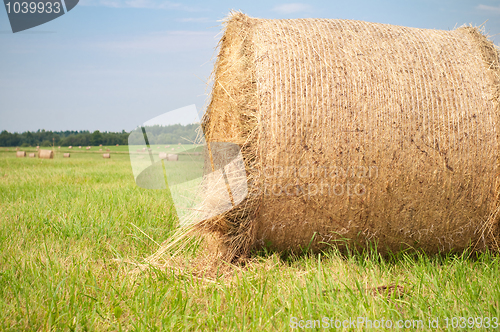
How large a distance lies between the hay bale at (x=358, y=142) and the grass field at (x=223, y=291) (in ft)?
0.96

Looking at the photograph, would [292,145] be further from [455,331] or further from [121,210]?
[121,210]

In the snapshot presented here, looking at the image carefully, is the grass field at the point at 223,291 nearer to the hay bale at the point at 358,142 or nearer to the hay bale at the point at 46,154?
the hay bale at the point at 358,142

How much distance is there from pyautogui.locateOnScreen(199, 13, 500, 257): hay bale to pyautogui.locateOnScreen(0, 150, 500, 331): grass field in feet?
0.96

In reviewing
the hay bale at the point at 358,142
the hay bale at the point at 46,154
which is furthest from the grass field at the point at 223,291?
the hay bale at the point at 46,154

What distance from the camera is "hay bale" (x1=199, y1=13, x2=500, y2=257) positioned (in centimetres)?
250

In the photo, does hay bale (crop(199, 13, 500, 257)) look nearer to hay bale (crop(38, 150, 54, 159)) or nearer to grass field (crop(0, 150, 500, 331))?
grass field (crop(0, 150, 500, 331))

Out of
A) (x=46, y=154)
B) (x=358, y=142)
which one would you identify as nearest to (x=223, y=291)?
(x=358, y=142)

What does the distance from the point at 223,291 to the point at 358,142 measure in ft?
4.84

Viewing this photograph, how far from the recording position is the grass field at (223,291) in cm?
186

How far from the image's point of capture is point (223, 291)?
2268 millimetres

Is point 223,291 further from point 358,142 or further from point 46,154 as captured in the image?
point 46,154

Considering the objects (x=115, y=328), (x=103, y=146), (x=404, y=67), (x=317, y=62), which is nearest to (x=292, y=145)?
(x=317, y=62)

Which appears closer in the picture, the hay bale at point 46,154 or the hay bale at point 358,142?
the hay bale at point 358,142

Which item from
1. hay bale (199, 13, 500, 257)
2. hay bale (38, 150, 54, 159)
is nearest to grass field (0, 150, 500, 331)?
hay bale (199, 13, 500, 257)
